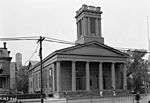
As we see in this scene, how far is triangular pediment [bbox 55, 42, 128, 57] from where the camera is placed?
195 feet

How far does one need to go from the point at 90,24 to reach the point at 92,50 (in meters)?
8.83

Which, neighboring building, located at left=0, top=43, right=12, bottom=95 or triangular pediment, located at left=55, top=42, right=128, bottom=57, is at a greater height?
triangular pediment, located at left=55, top=42, right=128, bottom=57

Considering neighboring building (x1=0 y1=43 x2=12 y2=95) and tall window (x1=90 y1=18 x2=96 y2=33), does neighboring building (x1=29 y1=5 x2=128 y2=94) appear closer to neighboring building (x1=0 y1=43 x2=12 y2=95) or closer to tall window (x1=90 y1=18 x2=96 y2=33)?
tall window (x1=90 y1=18 x2=96 y2=33)

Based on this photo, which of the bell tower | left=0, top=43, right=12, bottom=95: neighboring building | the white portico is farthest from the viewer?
the bell tower

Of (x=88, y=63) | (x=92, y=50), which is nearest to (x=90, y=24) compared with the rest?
(x=92, y=50)

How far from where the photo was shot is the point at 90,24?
67.8 meters

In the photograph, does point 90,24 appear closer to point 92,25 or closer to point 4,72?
point 92,25

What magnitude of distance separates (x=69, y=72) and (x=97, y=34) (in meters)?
12.5

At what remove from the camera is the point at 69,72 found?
62.8 meters

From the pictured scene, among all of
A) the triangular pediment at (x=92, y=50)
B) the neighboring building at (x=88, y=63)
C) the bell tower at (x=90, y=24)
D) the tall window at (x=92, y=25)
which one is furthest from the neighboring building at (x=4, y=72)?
the tall window at (x=92, y=25)

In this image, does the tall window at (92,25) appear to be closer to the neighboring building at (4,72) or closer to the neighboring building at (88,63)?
the neighboring building at (88,63)

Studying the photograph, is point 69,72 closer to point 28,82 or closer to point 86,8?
point 86,8

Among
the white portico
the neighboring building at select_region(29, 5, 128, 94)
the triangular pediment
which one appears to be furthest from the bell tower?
the white portico

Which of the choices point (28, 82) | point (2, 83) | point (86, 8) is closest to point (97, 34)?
point (86, 8)
